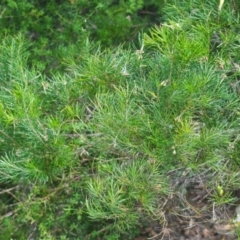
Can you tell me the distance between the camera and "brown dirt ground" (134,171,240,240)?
3039 millimetres

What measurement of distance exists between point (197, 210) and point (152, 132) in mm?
583

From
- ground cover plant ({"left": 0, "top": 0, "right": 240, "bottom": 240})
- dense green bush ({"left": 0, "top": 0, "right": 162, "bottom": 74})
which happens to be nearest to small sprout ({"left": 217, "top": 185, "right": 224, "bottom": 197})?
ground cover plant ({"left": 0, "top": 0, "right": 240, "bottom": 240})

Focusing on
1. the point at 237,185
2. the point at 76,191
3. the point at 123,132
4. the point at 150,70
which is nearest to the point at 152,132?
the point at 123,132

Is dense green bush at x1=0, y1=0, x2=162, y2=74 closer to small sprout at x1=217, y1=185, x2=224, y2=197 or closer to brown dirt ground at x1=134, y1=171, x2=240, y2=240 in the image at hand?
brown dirt ground at x1=134, y1=171, x2=240, y2=240

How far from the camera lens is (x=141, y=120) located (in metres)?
2.63

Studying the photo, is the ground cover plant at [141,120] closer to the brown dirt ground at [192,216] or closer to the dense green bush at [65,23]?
the brown dirt ground at [192,216]

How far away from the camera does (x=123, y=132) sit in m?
2.64

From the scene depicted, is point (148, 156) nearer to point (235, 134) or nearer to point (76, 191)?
point (235, 134)

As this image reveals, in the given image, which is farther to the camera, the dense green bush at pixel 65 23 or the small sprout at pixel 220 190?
the dense green bush at pixel 65 23

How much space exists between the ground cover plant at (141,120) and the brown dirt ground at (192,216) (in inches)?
0.7

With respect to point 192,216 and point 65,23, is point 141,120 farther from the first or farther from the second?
point 65,23

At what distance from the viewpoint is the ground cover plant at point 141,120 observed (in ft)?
8.55

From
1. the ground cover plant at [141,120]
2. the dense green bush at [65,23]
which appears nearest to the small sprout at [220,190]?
the ground cover plant at [141,120]

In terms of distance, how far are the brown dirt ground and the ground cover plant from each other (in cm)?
2
